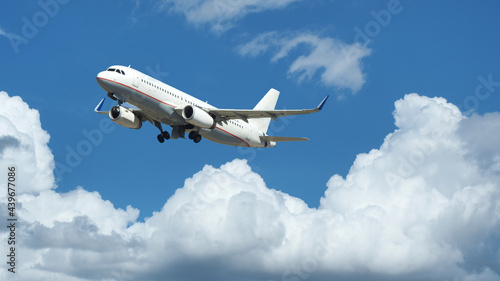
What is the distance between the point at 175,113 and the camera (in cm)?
7231

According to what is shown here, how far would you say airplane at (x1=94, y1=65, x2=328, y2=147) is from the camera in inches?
2655

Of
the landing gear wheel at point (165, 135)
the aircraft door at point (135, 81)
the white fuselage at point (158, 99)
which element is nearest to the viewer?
the white fuselage at point (158, 99)

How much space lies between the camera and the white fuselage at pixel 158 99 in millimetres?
66875

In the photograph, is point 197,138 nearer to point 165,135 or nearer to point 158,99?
point 165,135

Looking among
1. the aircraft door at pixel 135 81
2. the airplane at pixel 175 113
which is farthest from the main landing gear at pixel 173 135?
the aircraft door at pixel 135 81

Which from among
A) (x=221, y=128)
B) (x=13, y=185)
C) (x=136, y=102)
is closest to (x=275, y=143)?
(x=221, y=128)

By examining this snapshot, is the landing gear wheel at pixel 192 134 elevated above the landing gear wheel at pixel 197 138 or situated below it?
above

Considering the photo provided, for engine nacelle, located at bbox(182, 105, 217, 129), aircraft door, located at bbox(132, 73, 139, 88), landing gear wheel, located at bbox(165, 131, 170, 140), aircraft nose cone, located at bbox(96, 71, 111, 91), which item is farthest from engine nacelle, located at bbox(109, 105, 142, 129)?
aircraft nose cone, located at bbox(96, 71, 111, 91)

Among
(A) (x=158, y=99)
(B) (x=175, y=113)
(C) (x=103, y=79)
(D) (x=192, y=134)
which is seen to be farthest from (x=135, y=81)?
(D) (x=192, y=134)

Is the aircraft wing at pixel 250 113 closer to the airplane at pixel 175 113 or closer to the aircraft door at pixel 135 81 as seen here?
the airplane at pixel 175 113

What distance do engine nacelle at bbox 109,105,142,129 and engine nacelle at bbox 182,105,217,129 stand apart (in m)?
7.01

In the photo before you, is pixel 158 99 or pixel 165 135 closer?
pixel 158 99

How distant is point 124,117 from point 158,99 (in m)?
6.92

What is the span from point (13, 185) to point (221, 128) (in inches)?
1048
